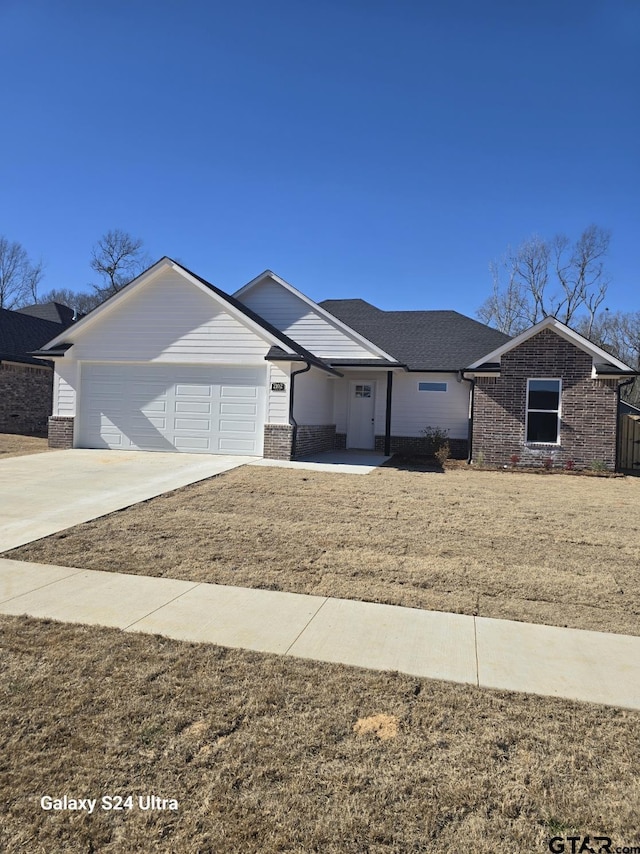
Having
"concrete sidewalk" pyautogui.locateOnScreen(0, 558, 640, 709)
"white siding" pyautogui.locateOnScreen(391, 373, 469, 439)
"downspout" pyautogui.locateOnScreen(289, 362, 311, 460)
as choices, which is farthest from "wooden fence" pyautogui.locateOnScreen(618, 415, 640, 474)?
"concrete sidewalk" pyautogui.locateOnScreen(0, 558, 640, 709)

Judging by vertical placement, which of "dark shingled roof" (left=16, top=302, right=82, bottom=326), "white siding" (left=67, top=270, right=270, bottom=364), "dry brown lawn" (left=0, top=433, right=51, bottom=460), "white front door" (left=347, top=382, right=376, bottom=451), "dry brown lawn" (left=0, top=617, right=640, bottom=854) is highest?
"dark shingled roof" (left=16, top=302, right=82, bottom=326)

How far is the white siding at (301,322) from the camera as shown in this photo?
61.2 feet

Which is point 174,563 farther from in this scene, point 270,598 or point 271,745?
point 271,745

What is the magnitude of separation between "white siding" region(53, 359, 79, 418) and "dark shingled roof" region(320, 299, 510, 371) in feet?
33.2

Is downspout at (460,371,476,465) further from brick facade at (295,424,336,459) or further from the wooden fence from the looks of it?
brick facade at (295,424,336,459)

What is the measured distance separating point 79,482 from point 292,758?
922 cm

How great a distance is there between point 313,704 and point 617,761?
1659mm

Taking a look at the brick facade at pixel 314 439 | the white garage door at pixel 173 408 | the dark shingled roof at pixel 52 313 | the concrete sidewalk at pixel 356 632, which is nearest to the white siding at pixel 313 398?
the brick facade at pixel 314 439

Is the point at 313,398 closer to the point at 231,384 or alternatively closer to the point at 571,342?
the point at 231,384

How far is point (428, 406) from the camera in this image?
63.7 ft

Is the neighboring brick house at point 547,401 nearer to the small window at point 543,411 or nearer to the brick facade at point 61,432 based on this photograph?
the small window at point 543,411

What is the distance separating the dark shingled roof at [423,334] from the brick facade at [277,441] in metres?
6.00

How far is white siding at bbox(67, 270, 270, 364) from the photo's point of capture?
50.9ft

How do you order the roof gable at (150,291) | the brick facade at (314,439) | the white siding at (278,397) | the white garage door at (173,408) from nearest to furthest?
the white siding at (278,397)
the roof gable at (150,291)
the white garage door at (173,408)
the brick facade at (314,439)
